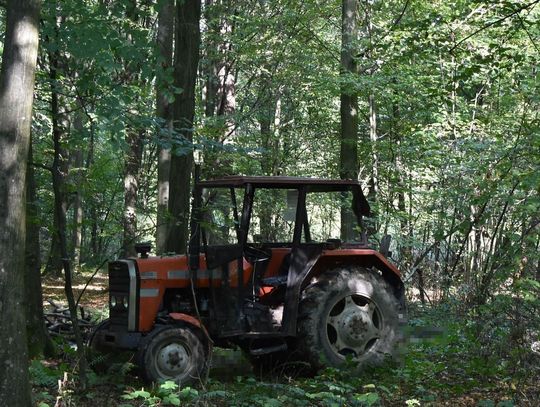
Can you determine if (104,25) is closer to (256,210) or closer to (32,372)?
(256,210)

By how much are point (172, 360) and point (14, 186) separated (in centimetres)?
278

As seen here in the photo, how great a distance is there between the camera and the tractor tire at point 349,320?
25.0 ft

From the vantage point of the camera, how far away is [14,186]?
4.82 m

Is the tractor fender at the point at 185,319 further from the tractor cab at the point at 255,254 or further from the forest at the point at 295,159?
the forest at the point at 295,159

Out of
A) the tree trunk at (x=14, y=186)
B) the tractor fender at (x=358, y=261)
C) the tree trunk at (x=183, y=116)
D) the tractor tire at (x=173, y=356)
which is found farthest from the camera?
the tree trunk at (x=183, y=116)

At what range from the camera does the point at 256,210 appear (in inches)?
344

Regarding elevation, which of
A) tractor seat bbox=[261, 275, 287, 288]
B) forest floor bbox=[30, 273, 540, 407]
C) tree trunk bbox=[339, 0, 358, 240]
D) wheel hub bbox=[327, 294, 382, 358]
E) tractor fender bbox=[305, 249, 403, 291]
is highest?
tree trunk bbox=[339, 0, 358, 240]

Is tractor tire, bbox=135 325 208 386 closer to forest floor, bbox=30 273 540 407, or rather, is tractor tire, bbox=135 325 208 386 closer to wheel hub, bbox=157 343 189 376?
wheel hub, bbox=157 343 189 376

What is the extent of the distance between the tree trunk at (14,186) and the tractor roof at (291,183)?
9.79 ft

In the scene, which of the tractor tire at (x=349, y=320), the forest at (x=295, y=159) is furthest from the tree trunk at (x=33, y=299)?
the tractor tire at (x=349, y=320)

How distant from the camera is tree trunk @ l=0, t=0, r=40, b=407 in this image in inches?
189

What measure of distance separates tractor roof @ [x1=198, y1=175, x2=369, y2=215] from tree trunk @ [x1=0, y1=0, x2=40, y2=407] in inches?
118

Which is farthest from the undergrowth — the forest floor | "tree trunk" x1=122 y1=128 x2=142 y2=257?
"tree trunk" x1=122 y1=128 x2=142 y2=257

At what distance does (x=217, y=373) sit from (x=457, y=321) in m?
3.43
